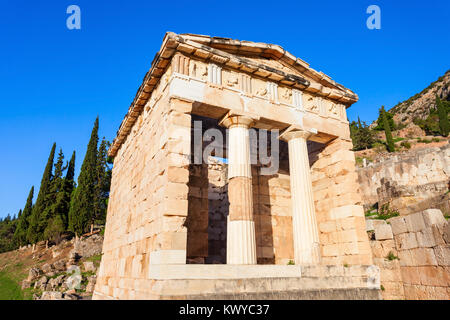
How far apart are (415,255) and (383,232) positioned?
1441 millimetres

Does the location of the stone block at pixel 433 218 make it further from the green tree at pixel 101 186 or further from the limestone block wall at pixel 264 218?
the green tree at pixel 101 186

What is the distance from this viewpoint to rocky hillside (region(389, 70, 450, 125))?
2549 inches

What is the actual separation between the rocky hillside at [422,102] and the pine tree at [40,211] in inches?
2730

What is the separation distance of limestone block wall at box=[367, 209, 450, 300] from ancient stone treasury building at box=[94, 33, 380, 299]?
2.16 m

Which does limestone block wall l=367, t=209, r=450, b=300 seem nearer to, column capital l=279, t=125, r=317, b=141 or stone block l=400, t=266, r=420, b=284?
stone block l=400, t=266, r=420, b=284

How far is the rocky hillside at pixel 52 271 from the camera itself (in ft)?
60.8

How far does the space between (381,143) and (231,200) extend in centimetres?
4854

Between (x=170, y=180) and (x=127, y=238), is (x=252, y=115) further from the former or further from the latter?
(x=127, y=238)

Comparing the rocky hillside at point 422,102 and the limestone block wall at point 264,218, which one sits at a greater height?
the rocky hillside at point 422,102

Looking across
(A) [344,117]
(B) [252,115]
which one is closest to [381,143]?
(A) [344,117]

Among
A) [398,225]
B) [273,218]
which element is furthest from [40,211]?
[398,225]

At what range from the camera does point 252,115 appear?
916cm


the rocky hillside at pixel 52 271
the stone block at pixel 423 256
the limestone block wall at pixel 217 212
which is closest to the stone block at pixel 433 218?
the stone block at pixel 423 256

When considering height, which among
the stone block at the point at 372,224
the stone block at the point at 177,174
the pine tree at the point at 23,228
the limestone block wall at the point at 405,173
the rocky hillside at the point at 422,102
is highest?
the rocky hillside at the point at 422,102
